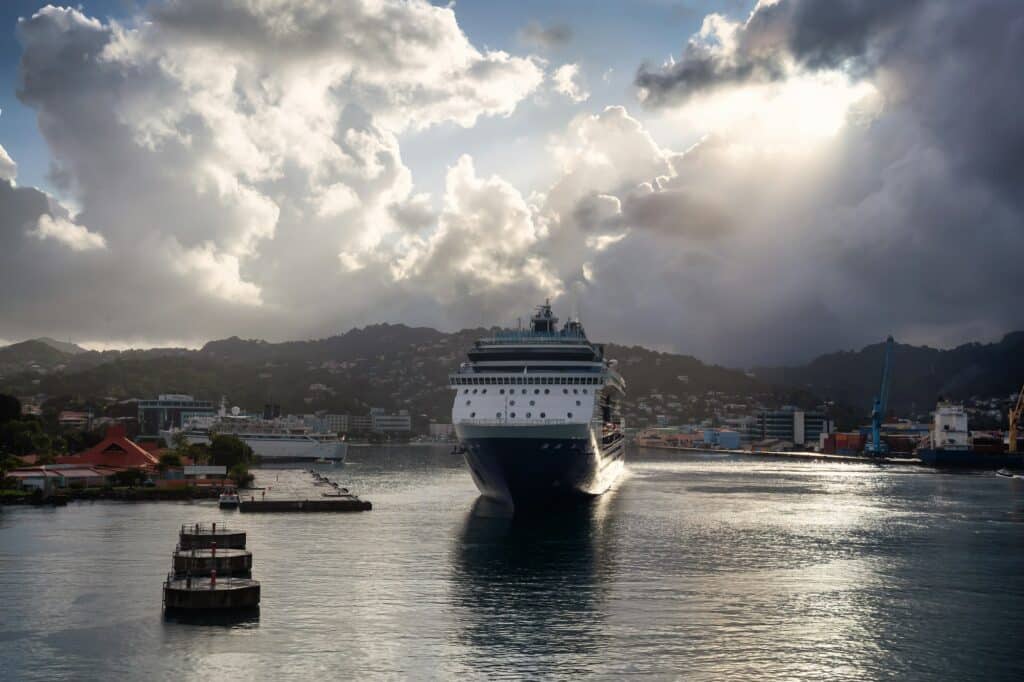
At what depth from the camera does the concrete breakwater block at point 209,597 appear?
4288cm

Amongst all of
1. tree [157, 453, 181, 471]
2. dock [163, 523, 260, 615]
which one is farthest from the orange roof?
dock [163, 523, 260, 615]

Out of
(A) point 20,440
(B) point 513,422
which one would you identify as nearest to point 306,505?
(B) point 513,422

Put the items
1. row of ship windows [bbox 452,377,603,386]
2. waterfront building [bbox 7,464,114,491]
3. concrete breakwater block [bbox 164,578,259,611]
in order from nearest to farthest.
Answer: concrete breakwater block [bbox 164,578,259,611] → row of ship windows [bbox 452,377,603,386] → waterfront building [bbox 7,464,114,491]

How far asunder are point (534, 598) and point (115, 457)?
8993 cm

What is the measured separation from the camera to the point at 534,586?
50.1 meters

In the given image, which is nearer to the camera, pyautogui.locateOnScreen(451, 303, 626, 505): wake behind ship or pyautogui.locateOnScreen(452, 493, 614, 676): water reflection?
pyautogui.locateOnScreen(452, 493, 614, 676): water reflection

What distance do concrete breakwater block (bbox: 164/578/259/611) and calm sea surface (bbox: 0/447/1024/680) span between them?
2.71 feet

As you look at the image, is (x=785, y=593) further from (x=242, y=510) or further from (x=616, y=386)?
(x=616, y=386)

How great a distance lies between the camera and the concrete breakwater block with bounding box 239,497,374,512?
89.2 metres

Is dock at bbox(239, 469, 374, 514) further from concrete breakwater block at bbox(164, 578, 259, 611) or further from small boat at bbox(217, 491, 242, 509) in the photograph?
concrete breakwater block at bbox(164, 578, 259, 611)

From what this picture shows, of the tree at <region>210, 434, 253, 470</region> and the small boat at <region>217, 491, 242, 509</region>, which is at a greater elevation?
the tree at <region>210, 434, 253, 470</region>

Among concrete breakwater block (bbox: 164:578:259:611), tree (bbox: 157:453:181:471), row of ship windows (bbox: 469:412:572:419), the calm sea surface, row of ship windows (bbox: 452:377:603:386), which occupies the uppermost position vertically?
row of ship windows (bbox: 452:377:603:386)

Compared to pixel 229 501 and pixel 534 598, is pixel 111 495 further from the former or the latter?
pixel 534 598

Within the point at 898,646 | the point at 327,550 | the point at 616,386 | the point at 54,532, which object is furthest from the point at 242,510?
the point at 898,646
